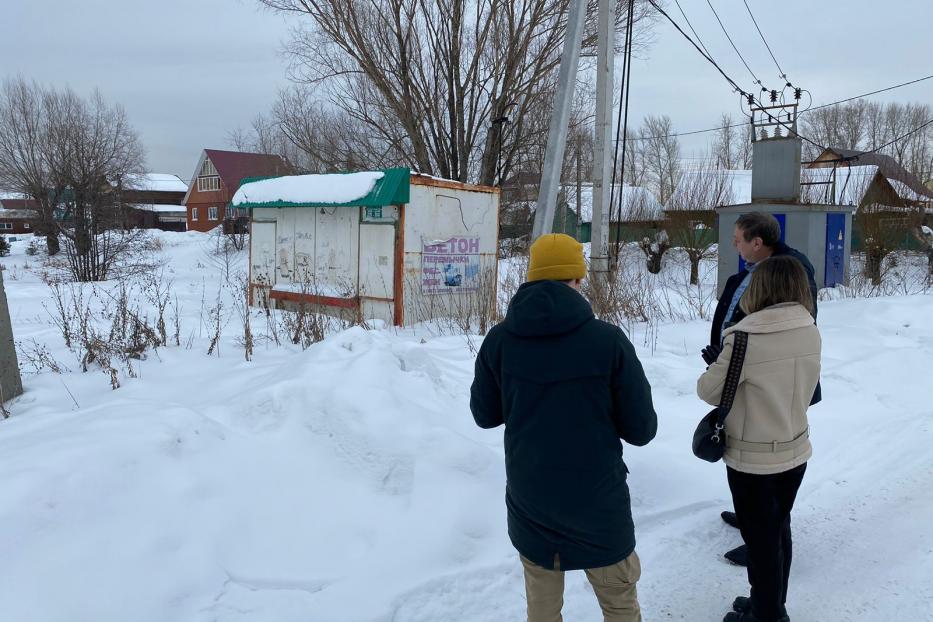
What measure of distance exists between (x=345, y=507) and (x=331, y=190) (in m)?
7.47

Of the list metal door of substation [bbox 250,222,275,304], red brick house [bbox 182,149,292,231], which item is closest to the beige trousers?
metal door of substation [bbox 250,222,275,304]

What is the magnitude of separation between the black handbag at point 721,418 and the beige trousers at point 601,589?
639 millimetres

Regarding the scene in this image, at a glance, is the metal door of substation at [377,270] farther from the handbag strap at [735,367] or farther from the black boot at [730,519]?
the handbag strap at [735,367]

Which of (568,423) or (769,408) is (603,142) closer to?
(769,408)

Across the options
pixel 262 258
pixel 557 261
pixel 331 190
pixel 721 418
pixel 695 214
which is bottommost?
pixel 721 418

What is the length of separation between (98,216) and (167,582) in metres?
20.7

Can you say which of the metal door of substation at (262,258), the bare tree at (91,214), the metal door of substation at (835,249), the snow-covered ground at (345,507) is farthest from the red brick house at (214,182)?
the snow-covered ground at (345,507)

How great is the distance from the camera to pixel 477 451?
13.2ft

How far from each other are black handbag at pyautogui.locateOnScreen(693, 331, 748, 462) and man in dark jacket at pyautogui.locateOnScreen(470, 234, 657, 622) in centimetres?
60

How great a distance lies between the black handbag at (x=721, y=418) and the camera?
2.49 metres

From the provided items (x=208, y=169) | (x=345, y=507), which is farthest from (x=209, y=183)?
(x=345, y=507)

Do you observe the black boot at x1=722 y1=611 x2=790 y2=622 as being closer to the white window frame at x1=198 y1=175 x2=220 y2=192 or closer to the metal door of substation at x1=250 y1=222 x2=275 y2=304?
the metal door of substation at x1=250 y1=222 x2=275 y2=304

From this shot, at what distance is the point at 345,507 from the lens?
3555 mm

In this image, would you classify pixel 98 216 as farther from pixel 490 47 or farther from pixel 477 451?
pixel 477 451
